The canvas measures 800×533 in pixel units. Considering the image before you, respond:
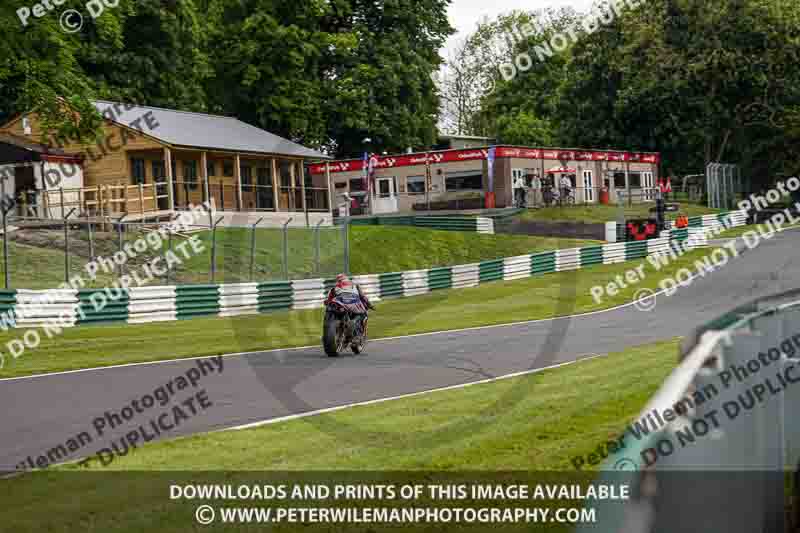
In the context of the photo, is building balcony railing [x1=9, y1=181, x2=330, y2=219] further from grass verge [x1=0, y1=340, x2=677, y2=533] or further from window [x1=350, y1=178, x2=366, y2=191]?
grass verge [x1=0, y1=340, x2=677, y2=533]

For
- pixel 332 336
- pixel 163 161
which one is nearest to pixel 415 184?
pixel 163 161

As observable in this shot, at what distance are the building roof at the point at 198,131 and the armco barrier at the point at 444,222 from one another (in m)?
4.74

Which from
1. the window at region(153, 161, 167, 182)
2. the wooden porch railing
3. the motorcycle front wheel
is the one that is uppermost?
the window at region(153, 161, 167, 182)

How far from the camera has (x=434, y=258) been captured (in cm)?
4097

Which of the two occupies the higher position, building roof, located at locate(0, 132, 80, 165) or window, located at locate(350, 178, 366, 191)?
building roof, located at locate(0, 132, 80, 165)

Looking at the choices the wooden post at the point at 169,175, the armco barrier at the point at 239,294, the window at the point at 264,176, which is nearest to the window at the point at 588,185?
the armco barrier at the point at 239,294

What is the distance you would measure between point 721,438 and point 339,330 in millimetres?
13525

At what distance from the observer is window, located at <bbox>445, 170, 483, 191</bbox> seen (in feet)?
181

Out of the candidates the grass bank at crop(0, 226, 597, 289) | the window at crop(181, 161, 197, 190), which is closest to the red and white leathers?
the grass bank at crop(0, 226, 597, 289)

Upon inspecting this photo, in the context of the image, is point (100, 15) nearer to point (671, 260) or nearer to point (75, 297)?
point (75, 297)

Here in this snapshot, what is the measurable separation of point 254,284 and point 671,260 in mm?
19642

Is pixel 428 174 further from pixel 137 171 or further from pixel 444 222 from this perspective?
pixel 137 171

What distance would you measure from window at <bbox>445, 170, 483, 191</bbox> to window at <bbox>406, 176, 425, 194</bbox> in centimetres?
151

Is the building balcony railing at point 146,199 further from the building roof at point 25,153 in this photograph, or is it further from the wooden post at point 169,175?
the building roof at point 25,153
